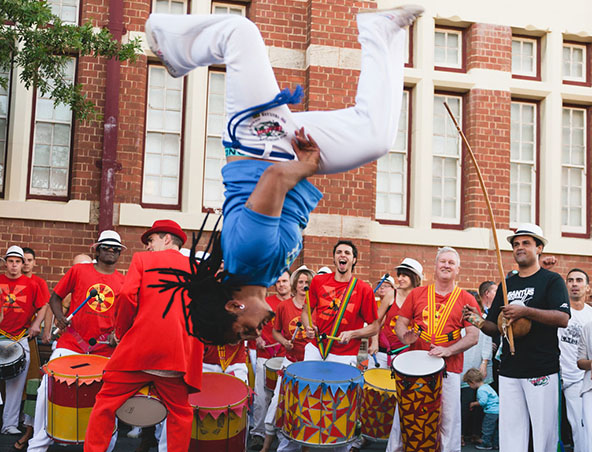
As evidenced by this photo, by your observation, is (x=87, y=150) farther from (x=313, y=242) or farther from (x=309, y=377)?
(x=309, y=377)

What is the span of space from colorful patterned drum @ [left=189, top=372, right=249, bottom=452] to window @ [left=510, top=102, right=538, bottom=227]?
7948 millimetres

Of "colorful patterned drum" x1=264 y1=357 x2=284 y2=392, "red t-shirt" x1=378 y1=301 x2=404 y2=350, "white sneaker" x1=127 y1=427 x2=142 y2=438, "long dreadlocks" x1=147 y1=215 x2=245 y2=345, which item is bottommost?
"white sneaker" x1=127 y1=427 x2=142 y2=438

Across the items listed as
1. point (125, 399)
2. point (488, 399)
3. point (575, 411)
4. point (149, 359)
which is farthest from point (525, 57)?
point (125, 399)

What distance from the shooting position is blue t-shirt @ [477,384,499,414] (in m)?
9.25

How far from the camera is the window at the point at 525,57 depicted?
1359cm

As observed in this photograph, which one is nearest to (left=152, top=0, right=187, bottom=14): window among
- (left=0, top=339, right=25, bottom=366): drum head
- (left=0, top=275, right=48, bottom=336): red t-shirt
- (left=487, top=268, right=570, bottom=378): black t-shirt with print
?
(left=0, top=275, right=48, bottom=336): red t-shirt

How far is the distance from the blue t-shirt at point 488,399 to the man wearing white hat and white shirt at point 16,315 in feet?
18.0

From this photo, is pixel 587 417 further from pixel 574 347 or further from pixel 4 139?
pixel 4 139

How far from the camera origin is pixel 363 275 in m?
11.9

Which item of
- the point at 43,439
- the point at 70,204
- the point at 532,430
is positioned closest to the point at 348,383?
the point at 532,430

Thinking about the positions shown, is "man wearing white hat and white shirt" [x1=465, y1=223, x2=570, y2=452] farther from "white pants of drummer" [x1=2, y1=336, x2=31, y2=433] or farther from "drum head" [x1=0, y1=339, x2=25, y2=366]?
"white pants of drummer" [x1=2, y1=336, x2=31, y2=433]

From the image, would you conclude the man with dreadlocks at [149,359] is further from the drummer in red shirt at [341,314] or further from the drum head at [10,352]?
the drum head at [10,352]

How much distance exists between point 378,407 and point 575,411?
225 centimetres

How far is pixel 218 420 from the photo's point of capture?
6969mm
